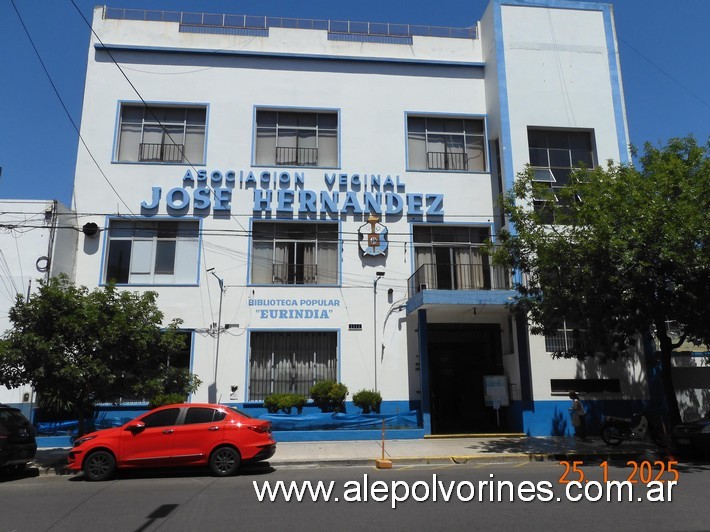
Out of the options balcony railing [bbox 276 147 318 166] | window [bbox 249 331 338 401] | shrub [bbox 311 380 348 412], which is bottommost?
shrub [bbox 311 380 348 412]

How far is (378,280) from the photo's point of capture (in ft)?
62.0

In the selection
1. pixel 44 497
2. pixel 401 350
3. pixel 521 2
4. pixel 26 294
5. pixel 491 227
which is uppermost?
pixel 521 2

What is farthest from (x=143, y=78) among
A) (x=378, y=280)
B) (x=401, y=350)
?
(x=401, y=350)

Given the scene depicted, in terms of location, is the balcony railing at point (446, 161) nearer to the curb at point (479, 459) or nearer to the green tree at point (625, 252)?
the green tree at point (625, 252)

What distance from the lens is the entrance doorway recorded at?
1920 centimetres

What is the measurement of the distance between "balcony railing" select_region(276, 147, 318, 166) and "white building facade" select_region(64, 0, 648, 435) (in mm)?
54

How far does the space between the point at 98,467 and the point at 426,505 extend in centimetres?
674

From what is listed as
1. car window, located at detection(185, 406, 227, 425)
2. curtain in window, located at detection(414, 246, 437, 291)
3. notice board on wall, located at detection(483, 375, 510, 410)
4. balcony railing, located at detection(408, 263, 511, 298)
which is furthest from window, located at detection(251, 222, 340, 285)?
car window, located at detection(185, 406, 227, 425)

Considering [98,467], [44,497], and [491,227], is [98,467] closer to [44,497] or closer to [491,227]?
[44,497]

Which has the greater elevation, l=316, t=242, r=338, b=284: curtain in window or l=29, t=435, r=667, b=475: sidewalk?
l=316, t=242, r=338, b=284: curtain in window

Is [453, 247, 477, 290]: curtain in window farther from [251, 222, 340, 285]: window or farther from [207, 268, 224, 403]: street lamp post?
[207, 268, 224, 403]: street lamp post

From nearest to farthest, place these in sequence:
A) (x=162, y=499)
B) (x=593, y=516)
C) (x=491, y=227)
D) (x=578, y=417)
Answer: (x=593, y=516)
(x=162, y=499)
(x=578, y=417)
(x=491, y=227)

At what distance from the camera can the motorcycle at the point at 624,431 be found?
15.2 m

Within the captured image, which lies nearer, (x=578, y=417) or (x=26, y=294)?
(x=578, y=417)
